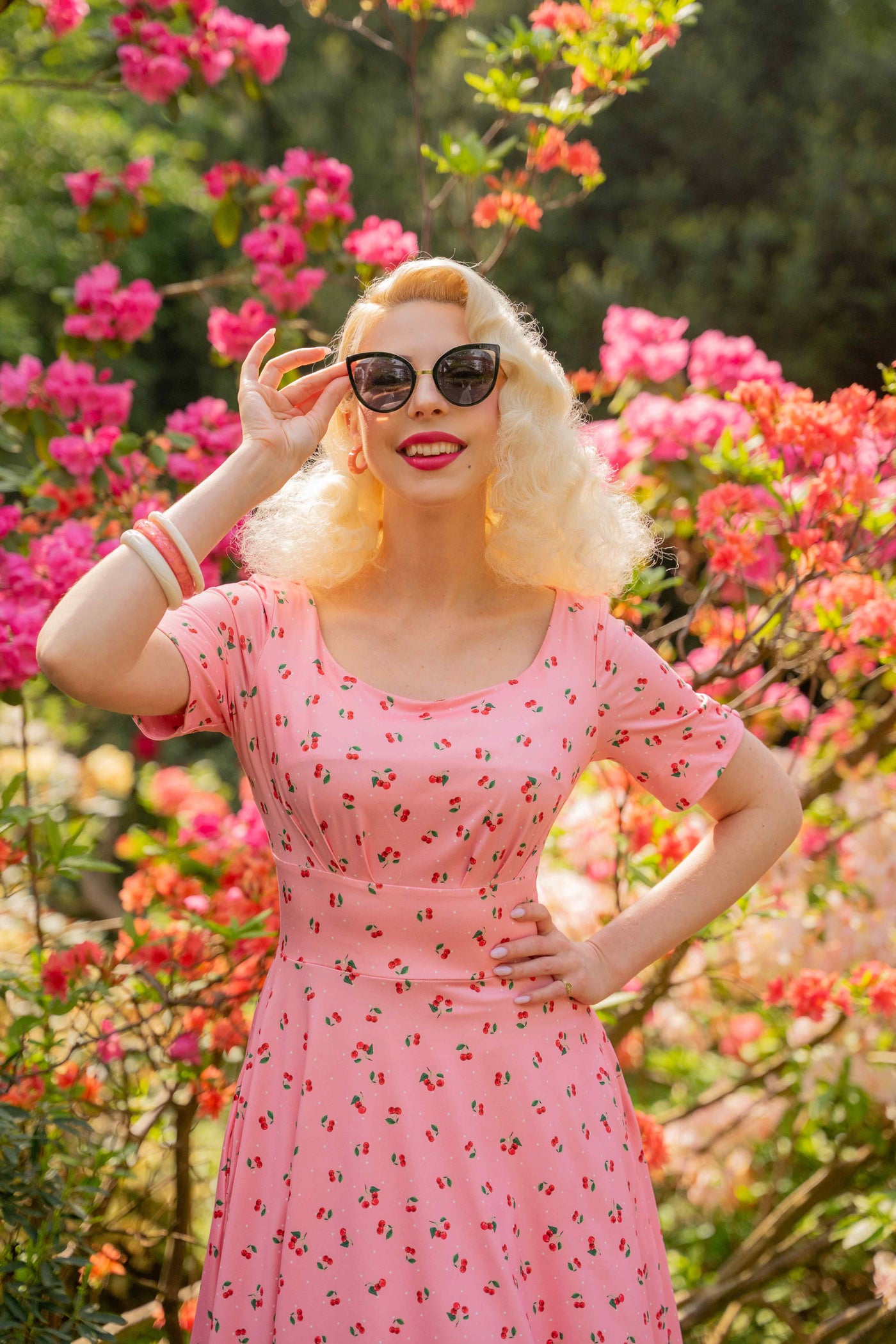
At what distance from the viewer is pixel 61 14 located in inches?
101

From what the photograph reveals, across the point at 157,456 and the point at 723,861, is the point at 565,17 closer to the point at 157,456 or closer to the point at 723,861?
the point at 157,456

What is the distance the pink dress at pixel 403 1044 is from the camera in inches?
55.6

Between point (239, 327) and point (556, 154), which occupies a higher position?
point (556, 154)

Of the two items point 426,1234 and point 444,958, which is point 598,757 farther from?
point 426,1234

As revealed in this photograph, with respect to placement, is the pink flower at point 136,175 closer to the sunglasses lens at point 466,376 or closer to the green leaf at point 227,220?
the green leaf at point 227,220

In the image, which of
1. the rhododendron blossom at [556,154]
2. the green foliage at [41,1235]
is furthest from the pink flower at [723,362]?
the green foliage at [41,1235]

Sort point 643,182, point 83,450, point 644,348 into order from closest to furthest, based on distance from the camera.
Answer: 1. point 83,450
2. point 644,348
3. point 643,182

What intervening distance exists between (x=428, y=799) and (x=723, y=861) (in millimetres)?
539

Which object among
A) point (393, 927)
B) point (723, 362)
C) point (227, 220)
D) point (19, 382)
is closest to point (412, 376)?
point (393, 927)

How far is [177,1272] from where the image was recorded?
218cm

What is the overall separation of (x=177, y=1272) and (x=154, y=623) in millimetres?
1510

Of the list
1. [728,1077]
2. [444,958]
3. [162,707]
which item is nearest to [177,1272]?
[444,958]

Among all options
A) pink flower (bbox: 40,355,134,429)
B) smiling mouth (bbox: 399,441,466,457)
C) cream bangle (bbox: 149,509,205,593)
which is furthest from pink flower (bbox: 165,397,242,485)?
cream bangle (bbox: 149,509,205,593)

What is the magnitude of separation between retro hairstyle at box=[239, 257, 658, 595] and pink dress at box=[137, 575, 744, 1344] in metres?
0.14
